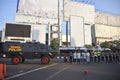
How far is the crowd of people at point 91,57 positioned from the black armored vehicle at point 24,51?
4.78m

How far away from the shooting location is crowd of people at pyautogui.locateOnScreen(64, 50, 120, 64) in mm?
28547

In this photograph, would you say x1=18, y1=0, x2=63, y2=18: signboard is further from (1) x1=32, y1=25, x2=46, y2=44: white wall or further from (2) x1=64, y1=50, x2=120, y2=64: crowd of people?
(2) x1=64, y1=50, x2=120, y2=64: crowd of people

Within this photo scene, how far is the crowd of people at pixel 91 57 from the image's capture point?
93.7 feet

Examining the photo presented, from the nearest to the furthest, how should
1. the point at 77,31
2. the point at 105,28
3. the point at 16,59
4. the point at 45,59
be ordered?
the point at 16,59 < the point at 45,59 < the point at 77,31 < the point at 105,28

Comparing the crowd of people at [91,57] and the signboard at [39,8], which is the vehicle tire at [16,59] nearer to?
the crowd of people at [91,57]

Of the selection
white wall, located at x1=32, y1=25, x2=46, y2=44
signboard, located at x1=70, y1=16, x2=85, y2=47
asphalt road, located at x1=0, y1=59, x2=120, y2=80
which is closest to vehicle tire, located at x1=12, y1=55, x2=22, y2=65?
asphalt road, located at x1=0, y1=59, x2=120, y2=80

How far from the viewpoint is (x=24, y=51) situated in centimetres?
2400

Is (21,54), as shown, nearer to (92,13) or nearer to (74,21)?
(74,21)

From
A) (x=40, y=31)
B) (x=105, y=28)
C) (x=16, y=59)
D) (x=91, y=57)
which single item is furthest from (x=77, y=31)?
(x=16, y=59)

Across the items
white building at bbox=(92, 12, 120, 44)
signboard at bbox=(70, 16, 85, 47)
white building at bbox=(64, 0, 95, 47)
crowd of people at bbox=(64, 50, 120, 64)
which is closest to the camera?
crowd of people at bbox=(64, 50, 120, 64)

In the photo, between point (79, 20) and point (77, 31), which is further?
point (79, 20)

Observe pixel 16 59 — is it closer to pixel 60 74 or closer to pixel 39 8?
pixel 60 74

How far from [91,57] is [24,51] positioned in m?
10.7

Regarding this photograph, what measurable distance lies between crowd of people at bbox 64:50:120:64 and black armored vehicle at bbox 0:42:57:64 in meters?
4.78
